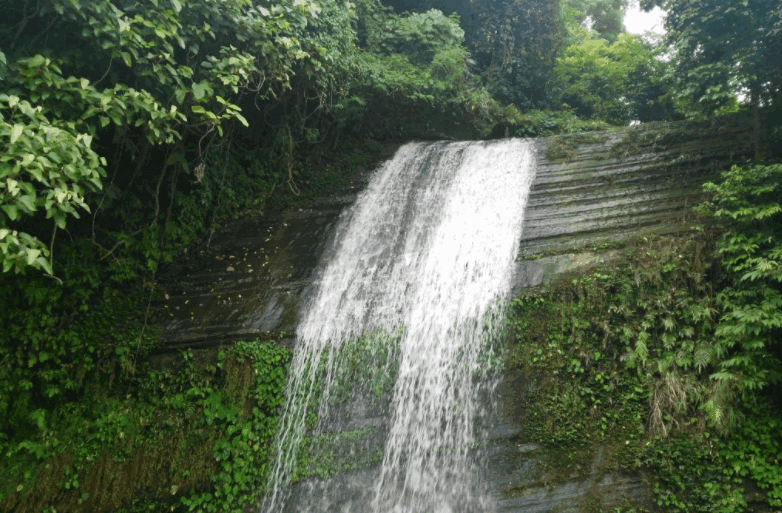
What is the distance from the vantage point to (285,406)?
6.58 meters

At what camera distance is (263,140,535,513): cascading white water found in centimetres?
581

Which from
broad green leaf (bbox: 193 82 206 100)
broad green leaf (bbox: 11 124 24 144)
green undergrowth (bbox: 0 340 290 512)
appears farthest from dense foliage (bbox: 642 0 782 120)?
broad green leaf (bbox: 11 124 24 144)

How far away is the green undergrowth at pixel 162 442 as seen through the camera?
237 inches

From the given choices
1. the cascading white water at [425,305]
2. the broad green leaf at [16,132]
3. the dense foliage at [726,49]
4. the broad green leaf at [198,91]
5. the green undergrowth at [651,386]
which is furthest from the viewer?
the dense foliage at [726,49]

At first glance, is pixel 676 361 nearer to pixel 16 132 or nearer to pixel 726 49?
pixel 726 49

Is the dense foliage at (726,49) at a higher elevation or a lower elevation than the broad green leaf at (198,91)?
higher

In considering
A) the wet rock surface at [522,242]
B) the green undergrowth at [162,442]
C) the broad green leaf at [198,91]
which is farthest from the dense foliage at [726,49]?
the green undergrowth at [162,442]

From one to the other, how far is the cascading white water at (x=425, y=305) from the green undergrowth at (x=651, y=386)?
65 cm

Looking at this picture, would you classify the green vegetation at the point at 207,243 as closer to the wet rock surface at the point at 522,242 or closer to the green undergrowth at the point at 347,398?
the green undergrowth at the point at 347,398

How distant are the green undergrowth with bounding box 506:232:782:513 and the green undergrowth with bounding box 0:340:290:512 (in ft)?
10.5

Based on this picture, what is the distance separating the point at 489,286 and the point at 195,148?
17.2 ft

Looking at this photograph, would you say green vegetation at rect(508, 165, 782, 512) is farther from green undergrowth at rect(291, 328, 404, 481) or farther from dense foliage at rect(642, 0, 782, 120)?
dense foliage at rect(642, 0, 782, 120)

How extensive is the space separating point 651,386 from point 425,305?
287 centimetres

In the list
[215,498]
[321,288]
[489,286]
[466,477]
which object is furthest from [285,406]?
[489,286]
